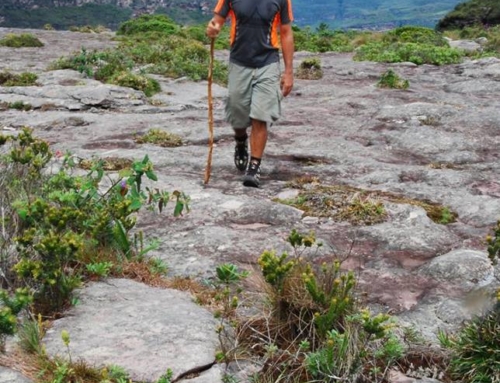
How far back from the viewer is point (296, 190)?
6.28 meters

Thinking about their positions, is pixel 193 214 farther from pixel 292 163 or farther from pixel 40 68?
pixel 40 68

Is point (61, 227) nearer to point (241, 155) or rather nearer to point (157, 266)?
point (157, 266)

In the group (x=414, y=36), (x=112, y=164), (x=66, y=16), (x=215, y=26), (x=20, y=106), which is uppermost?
(x=215, y=26)

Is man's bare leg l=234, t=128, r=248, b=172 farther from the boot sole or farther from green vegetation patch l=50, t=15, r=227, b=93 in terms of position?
green vegetation patch l=50, t=15, r=227, b=93

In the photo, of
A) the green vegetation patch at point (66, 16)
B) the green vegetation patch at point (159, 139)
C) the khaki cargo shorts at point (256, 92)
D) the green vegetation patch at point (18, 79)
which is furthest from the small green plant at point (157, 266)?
the green vegetation patch at point (66, 16)

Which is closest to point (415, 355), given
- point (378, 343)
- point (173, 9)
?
point (378, 343)

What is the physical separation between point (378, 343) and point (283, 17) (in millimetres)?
4009

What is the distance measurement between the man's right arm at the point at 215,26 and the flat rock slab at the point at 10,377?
156 inches

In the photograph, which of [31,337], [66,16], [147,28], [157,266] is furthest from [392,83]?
[66,16]

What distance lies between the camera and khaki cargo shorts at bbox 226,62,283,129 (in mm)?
6426

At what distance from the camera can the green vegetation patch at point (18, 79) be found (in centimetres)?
1277

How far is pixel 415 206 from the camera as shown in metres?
5.59

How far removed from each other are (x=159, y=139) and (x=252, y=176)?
8.13 ft

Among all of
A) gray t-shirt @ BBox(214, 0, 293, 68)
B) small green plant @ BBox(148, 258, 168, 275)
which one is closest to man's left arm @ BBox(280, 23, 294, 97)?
gray t-shirt @ BBox(214, 0, 293, 68)
